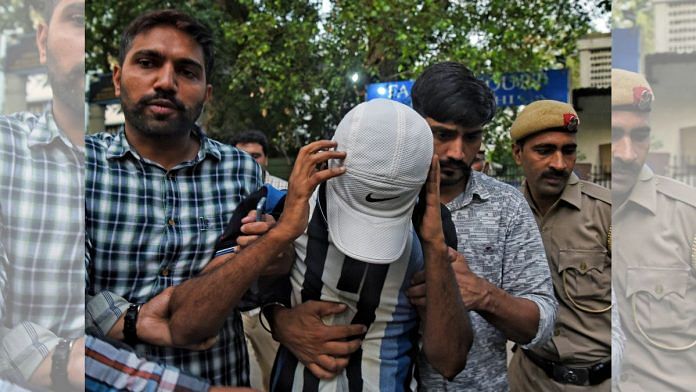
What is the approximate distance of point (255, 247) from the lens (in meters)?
1.46

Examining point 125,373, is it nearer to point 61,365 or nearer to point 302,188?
point 61,365

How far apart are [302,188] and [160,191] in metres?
0.55

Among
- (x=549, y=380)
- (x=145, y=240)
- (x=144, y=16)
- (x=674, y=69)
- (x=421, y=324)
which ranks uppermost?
(x=144, y=16)

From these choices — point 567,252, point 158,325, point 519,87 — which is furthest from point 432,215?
point 519,87

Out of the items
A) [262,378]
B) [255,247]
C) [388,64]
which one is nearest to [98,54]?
[388,64]

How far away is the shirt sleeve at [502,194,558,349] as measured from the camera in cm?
179

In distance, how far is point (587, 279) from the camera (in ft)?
8.02

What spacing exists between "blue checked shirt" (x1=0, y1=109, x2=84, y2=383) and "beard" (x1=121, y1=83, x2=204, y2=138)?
63cm

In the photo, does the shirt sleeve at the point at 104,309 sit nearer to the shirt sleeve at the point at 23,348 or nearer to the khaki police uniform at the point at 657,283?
the shirt sleeve at the point at 23,348

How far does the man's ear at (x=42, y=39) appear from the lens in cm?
114

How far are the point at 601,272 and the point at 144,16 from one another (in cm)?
171

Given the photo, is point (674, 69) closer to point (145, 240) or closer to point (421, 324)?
point (421, 324)

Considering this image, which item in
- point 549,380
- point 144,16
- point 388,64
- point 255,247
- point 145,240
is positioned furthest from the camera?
point 388,64

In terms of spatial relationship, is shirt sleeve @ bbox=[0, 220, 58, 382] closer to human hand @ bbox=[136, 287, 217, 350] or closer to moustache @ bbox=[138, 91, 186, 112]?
human hand @ bbox=[136, 287, 217, 350]
